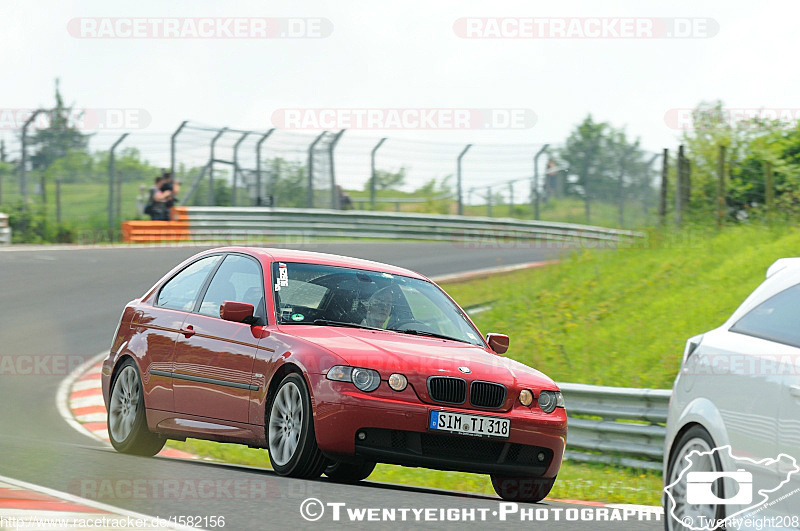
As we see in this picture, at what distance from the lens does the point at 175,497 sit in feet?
22.0

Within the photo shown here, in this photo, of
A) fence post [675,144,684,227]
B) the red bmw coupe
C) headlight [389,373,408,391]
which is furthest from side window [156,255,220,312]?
fence post [675,144,684,227]

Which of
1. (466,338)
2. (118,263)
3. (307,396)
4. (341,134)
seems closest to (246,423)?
(307,396)

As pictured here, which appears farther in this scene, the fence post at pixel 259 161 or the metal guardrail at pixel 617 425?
the fence post at pixel 259 161

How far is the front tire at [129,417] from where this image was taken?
29.7 ft

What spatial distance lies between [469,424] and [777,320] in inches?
95.4

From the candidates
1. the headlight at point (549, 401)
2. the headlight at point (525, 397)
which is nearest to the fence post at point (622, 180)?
the headlight at point (549, 401)

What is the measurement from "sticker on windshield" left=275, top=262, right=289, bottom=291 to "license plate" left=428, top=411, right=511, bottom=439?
163 cm

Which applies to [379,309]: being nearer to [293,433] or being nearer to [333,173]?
[293,433]

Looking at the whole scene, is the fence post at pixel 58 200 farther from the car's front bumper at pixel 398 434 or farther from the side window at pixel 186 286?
the car's front bumper at pixel 398 434

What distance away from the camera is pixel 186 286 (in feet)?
30.4

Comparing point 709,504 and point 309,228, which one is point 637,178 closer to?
point 309,228

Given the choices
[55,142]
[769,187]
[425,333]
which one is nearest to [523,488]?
[425,333]

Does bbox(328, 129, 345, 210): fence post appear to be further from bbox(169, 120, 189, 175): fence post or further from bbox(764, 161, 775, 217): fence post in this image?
bbox(764, 161, 775, 217): fence post

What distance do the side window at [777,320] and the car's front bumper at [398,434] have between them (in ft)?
7.09
